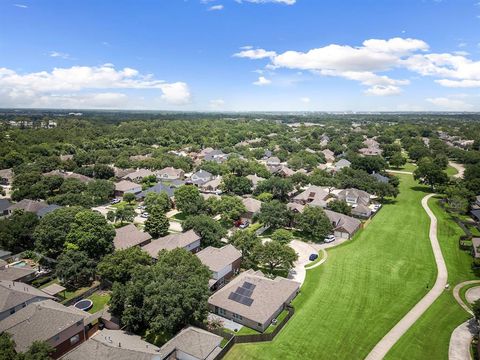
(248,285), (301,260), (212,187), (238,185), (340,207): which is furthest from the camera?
(212,187)

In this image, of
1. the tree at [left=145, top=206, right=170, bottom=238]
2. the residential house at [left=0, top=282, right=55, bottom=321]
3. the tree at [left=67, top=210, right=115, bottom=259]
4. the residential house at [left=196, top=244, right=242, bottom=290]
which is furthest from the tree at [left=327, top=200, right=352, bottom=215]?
the residential house at [left=0, top=282, right=55, bottom=321]

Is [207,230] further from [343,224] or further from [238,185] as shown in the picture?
[238,185]

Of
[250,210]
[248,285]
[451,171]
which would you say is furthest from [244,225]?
[451,171]

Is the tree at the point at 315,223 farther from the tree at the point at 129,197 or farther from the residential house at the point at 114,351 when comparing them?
the tree at the point at 129,197

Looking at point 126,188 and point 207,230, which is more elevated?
point 126,188

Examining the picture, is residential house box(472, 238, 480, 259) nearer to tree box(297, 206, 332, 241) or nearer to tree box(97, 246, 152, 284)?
tree box(297, 206, 332, 241)

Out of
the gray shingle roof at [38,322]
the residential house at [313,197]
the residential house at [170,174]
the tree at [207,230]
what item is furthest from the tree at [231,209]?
the residential house at [170,174]
